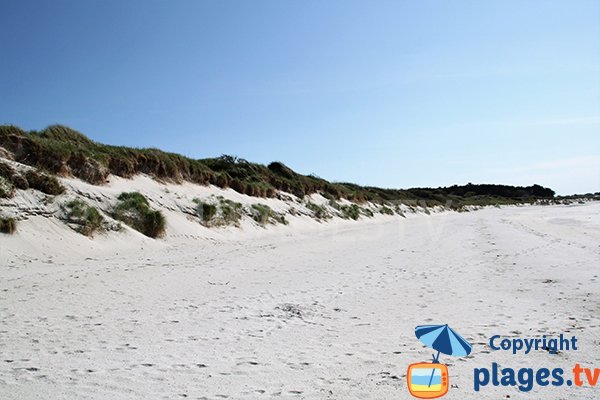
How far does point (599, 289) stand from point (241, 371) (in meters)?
6.62

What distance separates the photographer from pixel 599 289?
6.86m

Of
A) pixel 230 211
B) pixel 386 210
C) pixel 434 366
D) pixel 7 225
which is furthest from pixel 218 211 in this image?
pixel 386 210

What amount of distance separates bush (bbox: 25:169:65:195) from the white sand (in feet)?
5.59

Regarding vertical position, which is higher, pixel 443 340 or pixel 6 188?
pixel 6 188

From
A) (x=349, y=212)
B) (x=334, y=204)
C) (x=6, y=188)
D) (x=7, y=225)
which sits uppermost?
(x=6, y=188)

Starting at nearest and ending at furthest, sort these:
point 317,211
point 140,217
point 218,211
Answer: point 140,217, point 218,211, point 317,211

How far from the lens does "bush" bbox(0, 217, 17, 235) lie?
31.1 feet

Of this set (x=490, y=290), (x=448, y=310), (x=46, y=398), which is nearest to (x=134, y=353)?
(x=46, y=398)

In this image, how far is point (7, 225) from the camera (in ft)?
31.2

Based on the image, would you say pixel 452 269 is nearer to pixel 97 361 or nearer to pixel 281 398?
pixel 281 398

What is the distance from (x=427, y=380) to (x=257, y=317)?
2.52 meters

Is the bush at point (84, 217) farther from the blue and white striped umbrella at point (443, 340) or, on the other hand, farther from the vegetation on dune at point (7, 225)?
the blue and white striped umbrella at point (443, 340)

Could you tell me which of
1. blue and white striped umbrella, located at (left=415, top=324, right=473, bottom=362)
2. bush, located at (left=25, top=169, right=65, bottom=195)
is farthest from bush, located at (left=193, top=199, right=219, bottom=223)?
blue and white striped umbrella, located at (left=415, top=324, right=473, bottom=362)

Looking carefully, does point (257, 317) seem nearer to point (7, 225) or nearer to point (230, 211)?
point (7, 225)
